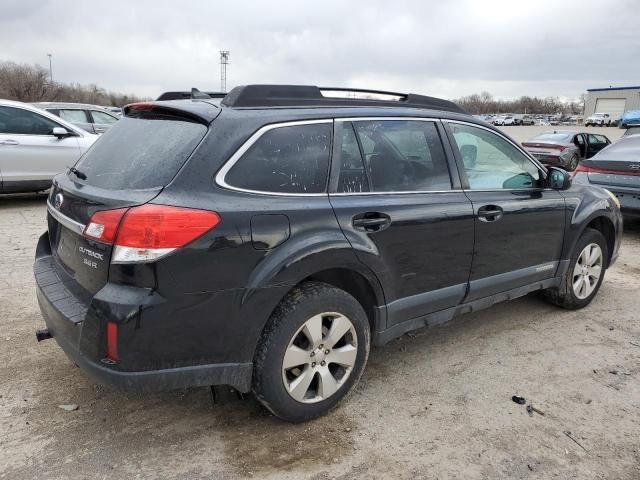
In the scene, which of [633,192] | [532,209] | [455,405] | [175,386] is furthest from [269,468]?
[633,192]

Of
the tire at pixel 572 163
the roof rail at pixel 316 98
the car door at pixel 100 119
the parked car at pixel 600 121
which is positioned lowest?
the tire at pixel 572 163

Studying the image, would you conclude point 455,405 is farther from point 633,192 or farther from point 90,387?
point 633,192

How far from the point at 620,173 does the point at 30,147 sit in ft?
28.8

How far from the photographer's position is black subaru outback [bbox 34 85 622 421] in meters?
2.38

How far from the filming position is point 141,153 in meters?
2.78

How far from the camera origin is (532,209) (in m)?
3.99

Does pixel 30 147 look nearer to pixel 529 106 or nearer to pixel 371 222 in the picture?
pixel 371 222

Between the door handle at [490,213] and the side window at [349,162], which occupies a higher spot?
the side window at [349,162]

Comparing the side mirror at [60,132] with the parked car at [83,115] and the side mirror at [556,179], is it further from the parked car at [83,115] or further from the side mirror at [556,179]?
the side mirror at [556,179]

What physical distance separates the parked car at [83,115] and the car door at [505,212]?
1047 cm

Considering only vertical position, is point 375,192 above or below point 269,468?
above

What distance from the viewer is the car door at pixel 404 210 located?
2.99m

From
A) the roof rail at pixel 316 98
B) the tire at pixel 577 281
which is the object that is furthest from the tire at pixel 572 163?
the roof rail at pixel 316 98

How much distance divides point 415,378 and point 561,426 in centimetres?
89
